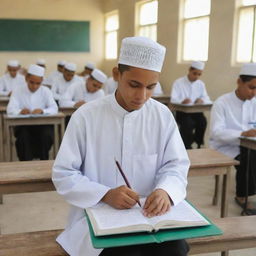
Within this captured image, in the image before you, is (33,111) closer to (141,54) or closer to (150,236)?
(141,54)

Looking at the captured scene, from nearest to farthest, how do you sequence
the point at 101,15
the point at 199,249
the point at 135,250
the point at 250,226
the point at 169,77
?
the point at 135,250, the point at 199,249, the point at 250,226, the point at 169,77, the point at 101,15

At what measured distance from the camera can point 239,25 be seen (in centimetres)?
596

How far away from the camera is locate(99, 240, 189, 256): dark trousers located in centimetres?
139

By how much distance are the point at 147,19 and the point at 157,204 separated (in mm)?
8091

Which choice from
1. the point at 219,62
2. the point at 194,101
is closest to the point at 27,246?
the point at 194,101

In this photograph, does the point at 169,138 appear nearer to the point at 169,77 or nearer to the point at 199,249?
the point at 199,249

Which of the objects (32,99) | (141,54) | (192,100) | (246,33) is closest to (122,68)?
(141,54)

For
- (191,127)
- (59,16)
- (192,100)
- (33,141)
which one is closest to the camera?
(33,141)

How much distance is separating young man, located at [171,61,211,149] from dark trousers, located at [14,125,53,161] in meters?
2.14

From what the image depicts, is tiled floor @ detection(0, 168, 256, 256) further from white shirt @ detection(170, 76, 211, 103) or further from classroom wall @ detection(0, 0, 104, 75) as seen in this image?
classroom wall @ detection(0, 0, 104, 75)

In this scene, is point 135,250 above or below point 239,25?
below

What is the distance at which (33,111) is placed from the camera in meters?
4.47

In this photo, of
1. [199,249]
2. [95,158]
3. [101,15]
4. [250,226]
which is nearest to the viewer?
[95,158]

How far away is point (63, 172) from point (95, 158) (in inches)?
6.7
